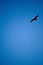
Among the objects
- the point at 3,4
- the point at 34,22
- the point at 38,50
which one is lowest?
the point at 38,50

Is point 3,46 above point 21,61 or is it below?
above

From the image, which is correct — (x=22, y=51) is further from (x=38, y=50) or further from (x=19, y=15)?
(x=19, y=15)

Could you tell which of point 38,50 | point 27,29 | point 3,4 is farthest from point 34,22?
point 3,4

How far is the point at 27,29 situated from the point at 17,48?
284mm

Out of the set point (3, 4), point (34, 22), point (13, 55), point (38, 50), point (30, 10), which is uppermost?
point (3, 4)

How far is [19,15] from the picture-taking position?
5.30 ft

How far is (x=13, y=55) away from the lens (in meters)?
1.61

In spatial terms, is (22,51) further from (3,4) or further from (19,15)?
(3,4)

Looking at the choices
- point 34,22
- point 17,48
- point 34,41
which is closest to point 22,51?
point 17,48

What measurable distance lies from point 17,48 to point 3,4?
612 millimetres

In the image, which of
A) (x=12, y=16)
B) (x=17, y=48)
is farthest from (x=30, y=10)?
(x=17, y=48)

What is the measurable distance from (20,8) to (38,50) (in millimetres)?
604

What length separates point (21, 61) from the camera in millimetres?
1609

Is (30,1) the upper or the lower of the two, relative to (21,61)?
upper
